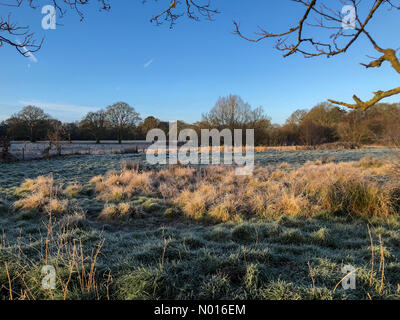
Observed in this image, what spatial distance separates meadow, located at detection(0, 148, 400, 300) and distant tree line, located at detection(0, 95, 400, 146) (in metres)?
16.1

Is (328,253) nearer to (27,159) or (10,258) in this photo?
(10,258)

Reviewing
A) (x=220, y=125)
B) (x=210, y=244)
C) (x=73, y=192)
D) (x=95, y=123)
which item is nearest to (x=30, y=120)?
(x=95, y=123)

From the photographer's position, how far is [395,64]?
1.99 meters

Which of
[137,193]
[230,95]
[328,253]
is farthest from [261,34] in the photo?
[230,95]

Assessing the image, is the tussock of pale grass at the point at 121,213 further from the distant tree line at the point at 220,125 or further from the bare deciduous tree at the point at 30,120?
the bare deciduous tree at the point at 30,120

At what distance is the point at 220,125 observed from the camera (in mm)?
26953

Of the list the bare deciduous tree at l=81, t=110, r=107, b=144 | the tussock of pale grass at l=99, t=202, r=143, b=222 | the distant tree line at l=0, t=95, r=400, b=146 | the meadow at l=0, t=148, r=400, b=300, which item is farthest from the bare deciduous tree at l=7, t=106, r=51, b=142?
the tussock of pale grass at l=99, t=202, r=143, b=222

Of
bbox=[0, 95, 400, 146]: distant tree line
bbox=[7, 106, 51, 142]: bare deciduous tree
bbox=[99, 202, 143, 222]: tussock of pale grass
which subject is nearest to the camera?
bbox=[99, 202, 143, 222]: tussock of pale grass

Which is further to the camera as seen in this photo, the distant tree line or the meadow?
the distant tree line

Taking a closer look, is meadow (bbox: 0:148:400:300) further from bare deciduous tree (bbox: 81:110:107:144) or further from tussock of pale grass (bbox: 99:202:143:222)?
bare deciduous tree (bbox: 81:110:107:144)

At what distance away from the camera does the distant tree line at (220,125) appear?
2628cm

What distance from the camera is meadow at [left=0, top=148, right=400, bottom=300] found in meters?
2.01

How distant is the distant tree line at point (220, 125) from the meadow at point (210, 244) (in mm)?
16059
